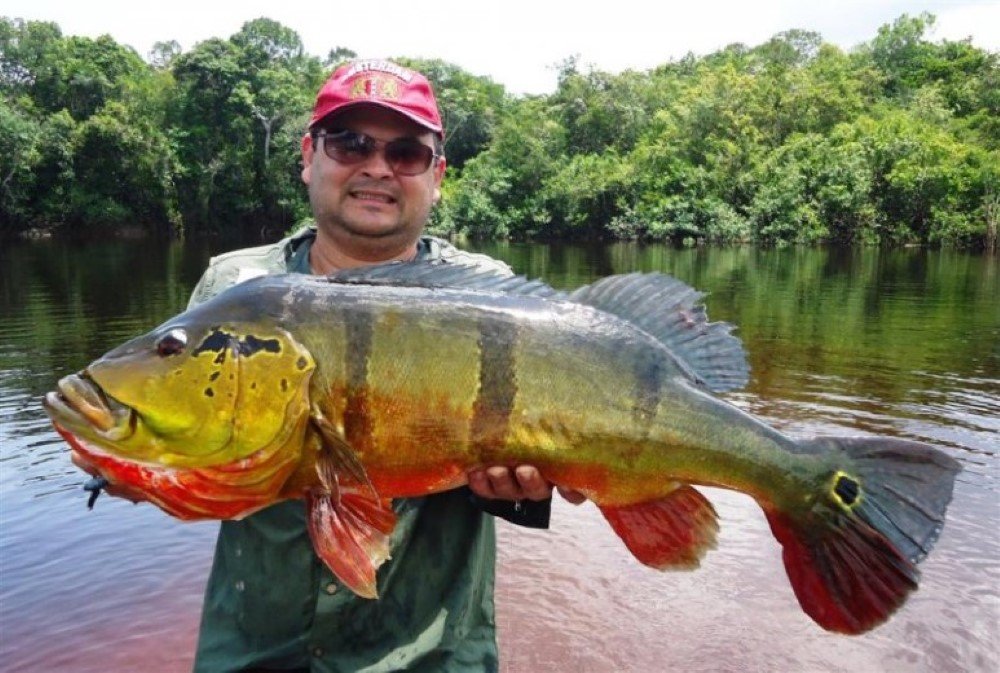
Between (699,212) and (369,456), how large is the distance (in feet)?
174

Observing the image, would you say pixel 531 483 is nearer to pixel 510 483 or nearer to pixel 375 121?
pixel 510 483

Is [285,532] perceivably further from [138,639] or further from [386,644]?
[138,639]

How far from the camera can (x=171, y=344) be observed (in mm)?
2090

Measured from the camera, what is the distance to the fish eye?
208 cm

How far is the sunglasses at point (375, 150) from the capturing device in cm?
306

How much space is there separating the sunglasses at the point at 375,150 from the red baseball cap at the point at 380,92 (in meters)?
0.09

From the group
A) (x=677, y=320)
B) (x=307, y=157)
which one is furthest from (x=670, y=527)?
(x=307, y=157)

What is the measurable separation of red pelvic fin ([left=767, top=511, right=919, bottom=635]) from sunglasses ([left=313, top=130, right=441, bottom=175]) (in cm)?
179

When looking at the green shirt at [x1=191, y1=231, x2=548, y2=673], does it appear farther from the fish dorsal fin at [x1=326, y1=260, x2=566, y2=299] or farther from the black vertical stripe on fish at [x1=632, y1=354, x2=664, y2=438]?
the fish dorsal fin at [x1=326, y1=260, x2=566, y2=299]

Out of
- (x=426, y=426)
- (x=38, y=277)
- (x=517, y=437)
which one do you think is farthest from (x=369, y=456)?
(x=38, y=277)


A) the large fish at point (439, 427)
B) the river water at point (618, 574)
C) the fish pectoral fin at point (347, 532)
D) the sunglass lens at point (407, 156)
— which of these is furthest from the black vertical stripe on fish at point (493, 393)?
the river water at point (618, 574)

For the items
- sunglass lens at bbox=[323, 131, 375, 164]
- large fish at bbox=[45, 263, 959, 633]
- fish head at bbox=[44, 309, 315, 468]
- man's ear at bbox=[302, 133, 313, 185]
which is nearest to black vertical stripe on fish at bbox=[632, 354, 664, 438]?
large fish at bbox=[45, 263, 959, 633]

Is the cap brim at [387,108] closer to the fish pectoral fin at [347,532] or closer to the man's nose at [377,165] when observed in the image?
the man's nose at [377,165]

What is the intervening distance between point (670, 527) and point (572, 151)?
66.6 metres
